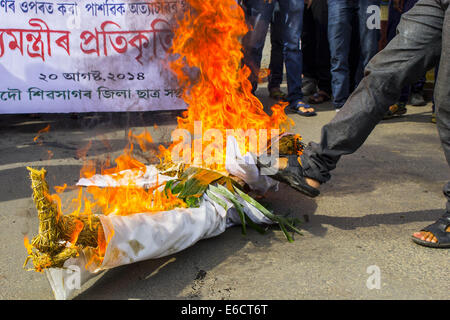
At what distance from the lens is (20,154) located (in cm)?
464

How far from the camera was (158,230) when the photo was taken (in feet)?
8.07

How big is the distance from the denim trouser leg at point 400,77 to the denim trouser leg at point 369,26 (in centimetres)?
317

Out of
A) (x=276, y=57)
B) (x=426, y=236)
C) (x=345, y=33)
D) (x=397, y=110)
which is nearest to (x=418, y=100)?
(x=397, y=110)

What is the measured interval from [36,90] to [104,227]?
4027 millimetres

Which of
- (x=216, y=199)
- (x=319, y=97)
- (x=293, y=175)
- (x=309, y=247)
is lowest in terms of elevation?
(x=319, y=97)

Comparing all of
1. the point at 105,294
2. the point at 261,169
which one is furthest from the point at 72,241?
the point at 261,169

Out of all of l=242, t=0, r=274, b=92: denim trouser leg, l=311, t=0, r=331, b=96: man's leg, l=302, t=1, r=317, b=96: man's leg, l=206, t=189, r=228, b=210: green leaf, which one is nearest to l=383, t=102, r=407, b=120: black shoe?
l=311, t=0, r=331, b=96: man's leg

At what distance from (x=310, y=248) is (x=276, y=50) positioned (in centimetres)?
467

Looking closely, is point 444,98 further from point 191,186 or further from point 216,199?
point 191,186

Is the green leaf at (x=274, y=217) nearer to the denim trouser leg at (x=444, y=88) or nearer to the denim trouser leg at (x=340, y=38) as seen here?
the denim trouser leg at (x=444, y=88)

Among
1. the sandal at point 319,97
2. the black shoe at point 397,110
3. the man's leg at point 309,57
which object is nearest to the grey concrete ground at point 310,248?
the black shoe at point 397,110

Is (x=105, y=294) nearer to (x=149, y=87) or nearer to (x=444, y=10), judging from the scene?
(x=444, y=10)

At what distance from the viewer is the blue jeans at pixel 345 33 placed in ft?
19.1

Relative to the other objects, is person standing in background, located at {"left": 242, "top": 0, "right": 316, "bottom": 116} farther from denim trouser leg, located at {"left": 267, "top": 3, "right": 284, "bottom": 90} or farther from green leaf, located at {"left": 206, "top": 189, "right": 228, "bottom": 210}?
green leaf, located at {"left": 206, "top": 189, "right": 228, "bottom": 210}
